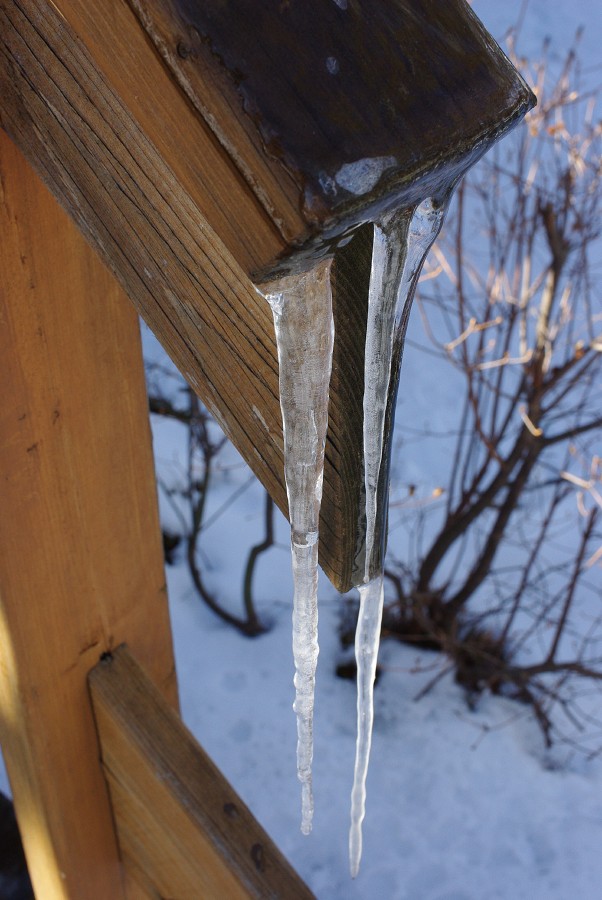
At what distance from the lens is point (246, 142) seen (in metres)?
0.43

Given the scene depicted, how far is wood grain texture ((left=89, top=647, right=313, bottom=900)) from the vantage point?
3.44ft

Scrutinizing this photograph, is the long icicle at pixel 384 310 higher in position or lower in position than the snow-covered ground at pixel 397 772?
higher

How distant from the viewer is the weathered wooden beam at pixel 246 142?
0.43m

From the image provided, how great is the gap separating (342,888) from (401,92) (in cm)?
288

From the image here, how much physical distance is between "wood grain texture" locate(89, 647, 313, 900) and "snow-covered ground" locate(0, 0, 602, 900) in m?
1.91

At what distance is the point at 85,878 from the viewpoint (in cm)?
115

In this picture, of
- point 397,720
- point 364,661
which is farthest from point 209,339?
point 397,720

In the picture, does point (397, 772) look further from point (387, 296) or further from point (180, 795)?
point (387, 296)

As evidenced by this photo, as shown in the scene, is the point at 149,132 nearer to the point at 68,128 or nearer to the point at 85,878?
the point at 68,128

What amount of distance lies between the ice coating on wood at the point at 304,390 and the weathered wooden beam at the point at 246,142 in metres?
0.02

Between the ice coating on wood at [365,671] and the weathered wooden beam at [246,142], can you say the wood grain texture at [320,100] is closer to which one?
the weathered wooden beam at [246,142]

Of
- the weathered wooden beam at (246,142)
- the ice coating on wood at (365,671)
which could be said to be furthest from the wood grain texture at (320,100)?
the ice coating on wood at (365,671)

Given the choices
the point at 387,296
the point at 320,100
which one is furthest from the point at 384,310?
the point at 320,100

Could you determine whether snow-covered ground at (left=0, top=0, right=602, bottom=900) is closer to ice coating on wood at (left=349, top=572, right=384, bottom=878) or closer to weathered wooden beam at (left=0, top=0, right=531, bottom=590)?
ice coating on wood at (left=349, top=572, right=384, bottom=878)
